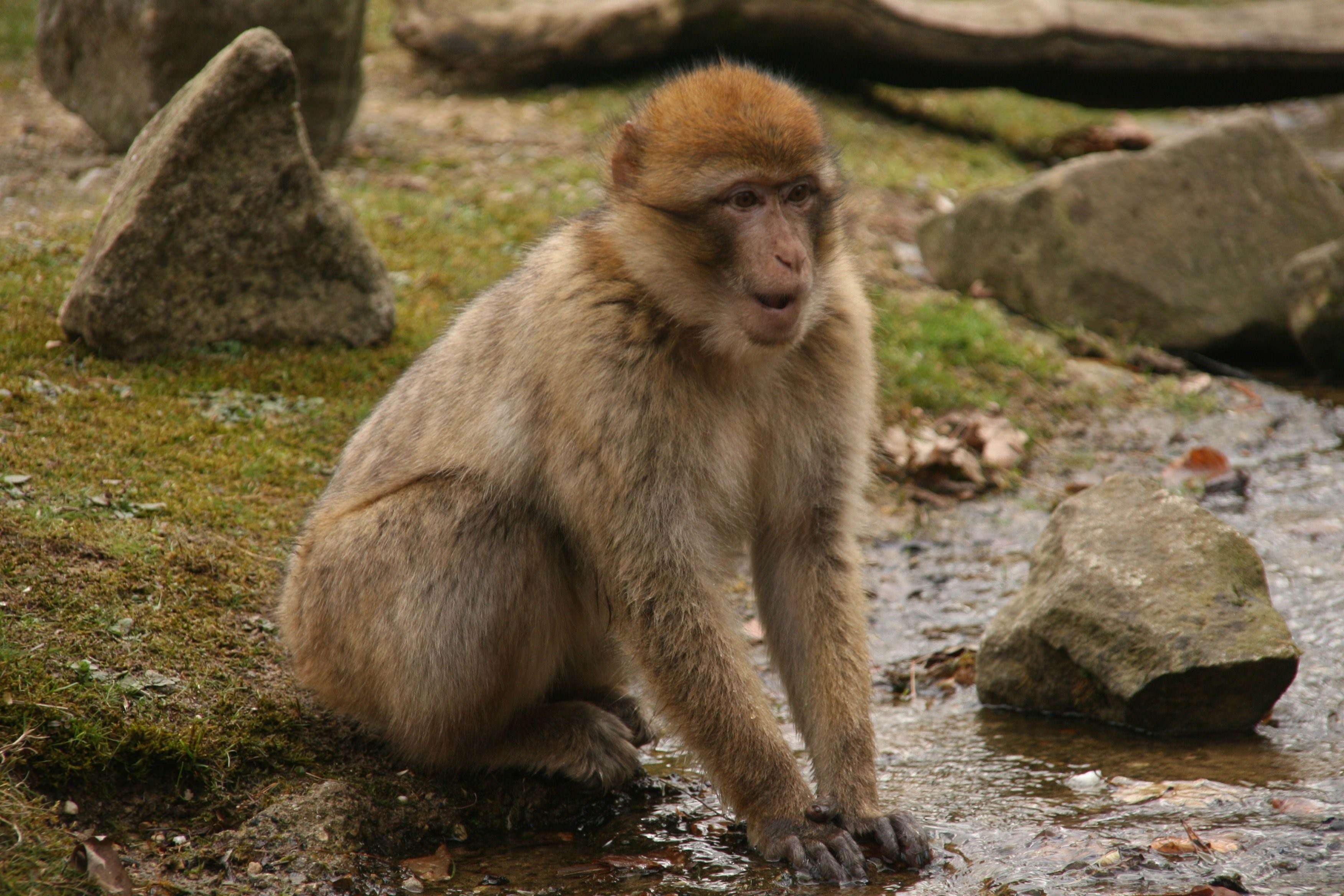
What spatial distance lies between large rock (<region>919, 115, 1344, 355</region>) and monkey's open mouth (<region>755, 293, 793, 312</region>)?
15.2 feet

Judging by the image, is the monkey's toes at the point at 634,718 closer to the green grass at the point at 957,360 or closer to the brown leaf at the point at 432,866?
the brown leaf at the point at 432,866

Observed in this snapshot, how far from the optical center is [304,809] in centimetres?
372

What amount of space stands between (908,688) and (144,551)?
2.80 m

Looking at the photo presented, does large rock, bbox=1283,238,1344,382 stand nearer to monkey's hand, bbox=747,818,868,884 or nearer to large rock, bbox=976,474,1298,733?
large rock, bbox=976,474,1298,733

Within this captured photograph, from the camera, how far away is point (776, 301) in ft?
12.3

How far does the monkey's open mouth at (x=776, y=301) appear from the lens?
374 centimetres

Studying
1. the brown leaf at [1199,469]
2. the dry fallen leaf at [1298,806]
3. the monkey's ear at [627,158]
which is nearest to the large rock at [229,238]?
the monkey's ear at [627,158]

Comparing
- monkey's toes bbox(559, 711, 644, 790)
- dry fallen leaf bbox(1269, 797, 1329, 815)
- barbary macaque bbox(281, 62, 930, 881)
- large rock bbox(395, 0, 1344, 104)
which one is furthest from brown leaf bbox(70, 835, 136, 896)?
large rock bbox(395, 0, 1344, 104)

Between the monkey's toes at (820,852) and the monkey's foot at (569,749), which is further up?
the monkey's toes at (820,852)

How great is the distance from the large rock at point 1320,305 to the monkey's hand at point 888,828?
5187 millimetres

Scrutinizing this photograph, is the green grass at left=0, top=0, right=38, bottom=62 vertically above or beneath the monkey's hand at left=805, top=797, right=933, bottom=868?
above

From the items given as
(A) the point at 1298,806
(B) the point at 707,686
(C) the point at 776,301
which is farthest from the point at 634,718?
(A) the point at 1298,806

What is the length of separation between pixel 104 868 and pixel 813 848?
1813mm

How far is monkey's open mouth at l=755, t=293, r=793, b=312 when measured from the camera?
3.74m
